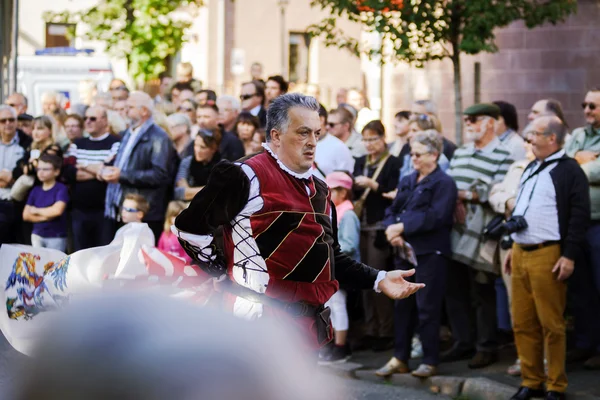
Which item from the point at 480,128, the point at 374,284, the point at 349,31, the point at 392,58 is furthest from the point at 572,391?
the point at 349,31

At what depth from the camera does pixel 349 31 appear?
34281 millimetres

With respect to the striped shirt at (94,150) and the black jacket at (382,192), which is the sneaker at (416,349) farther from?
the striped shirt at (94,150)

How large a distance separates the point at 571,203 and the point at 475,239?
140cm

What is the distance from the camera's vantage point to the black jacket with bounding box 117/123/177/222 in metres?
10.3

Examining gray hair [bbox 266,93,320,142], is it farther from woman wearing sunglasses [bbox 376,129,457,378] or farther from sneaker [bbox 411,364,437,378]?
sneaker [bbox 411,364,437,378]

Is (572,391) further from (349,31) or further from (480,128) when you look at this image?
(349,31)

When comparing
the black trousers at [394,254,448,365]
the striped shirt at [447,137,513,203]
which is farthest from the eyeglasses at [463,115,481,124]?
the black trousers at [394,254,448,365]

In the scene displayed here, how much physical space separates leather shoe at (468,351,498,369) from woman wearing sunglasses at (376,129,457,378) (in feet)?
1.09

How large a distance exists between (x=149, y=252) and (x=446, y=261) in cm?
449

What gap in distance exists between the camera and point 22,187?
1120 centimetres

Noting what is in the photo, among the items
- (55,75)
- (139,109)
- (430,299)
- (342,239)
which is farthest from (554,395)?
Answer: (55,75)

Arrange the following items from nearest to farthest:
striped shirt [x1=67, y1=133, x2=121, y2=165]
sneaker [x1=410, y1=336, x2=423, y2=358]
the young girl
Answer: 1. sneaker [x1=410, y1=336, x2=423, y2=358]
2. striped shirt [x1=67, y1=133, x2=121, y2=165]
3. the young girl

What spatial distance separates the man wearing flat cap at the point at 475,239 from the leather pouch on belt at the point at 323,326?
427 centimetres

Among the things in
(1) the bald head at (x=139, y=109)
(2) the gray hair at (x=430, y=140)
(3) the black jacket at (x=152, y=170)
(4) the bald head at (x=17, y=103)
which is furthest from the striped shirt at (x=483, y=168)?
(4) the bald head at (x=17, y=103)
